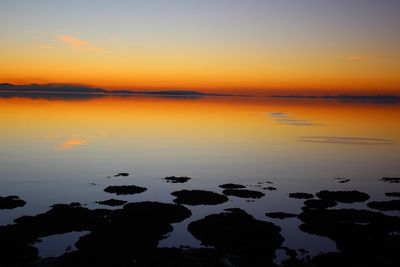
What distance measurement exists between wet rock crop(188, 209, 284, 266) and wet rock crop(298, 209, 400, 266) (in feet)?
10.4

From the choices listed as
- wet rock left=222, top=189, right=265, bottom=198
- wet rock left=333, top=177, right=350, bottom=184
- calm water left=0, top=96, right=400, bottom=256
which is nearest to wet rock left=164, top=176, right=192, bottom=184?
calm water left=0, top=96, right=400, bottom=256

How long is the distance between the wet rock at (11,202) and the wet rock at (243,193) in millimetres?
16753

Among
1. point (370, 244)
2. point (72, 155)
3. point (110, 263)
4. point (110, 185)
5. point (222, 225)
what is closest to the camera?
point (110, 263)

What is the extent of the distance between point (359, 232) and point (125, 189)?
19.7 meters

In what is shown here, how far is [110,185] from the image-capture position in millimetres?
35938

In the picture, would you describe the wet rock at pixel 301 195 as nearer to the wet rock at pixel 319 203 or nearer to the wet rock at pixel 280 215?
the wet rock at pixel 319 203

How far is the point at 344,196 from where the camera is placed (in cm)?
3291

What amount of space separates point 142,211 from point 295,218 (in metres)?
11.1

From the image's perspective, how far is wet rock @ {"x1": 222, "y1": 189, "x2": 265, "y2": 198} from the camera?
3325cm

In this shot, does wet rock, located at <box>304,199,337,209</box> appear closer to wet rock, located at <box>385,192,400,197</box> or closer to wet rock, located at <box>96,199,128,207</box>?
wet rock, located at <box>385,192,400,197</box>

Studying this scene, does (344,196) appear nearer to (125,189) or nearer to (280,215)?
(280,215)

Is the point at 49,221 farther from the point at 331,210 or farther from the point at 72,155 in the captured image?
the point at 72,155

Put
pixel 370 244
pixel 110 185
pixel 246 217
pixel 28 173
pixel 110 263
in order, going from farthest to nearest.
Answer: pixel 28 173
pixel 110 185
pixel 246 217
pixel 370 244
pixel 110 263

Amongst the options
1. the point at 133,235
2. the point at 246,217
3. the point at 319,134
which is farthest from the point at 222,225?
the point at 319,134
